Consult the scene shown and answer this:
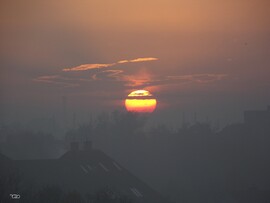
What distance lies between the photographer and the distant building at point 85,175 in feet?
120

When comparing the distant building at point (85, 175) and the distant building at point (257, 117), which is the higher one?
the distant building at point (85, 175)

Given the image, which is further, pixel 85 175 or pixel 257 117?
pixel 257 117

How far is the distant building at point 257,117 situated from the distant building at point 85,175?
47.9 metres

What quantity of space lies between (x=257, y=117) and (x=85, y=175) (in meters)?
54.8

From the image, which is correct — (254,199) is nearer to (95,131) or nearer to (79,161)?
(79,161)

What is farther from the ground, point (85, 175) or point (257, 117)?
point (85, 175)

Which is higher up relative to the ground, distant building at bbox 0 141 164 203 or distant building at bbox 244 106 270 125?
distant building at bbox 0 141 164 203

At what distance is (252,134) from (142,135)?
55.2ft

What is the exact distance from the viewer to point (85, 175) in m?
39.5

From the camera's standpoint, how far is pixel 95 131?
101000 millimetres

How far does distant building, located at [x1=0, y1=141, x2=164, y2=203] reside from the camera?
3659 centimetres

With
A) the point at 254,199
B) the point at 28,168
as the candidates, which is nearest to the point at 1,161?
the point at 28,168

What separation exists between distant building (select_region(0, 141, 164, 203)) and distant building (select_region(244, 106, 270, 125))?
47936mm

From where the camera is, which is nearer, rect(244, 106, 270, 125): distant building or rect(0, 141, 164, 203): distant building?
rect(0, 141, 164, 203): distant building
